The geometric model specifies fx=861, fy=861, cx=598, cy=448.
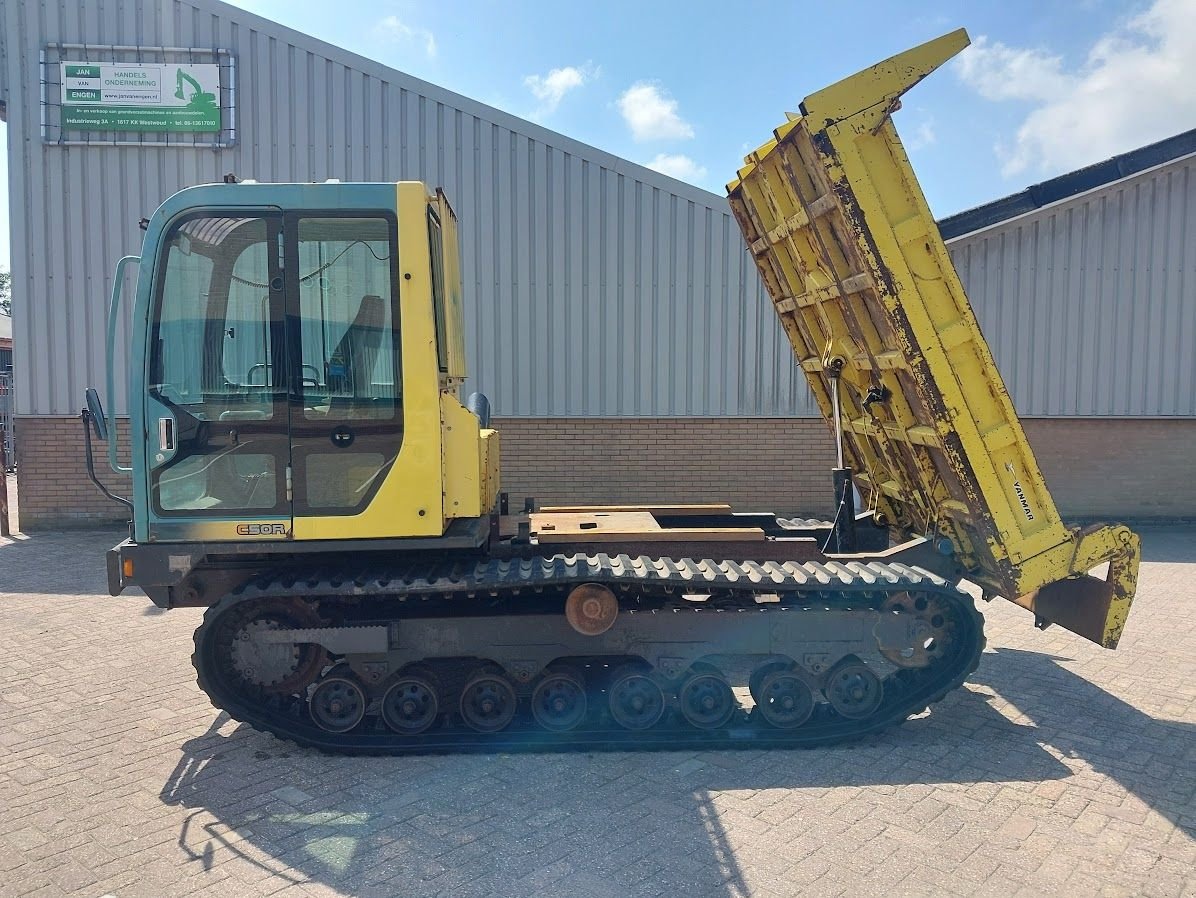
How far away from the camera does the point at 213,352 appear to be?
14.4ft

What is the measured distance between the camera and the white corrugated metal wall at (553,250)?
11.0m

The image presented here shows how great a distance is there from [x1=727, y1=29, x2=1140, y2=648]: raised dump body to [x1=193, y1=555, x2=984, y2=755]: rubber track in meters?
0.51

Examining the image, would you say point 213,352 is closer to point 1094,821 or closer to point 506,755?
point 506,755

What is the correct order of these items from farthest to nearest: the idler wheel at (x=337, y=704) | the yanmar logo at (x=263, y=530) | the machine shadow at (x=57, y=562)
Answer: the machine shadow at (x=57, y=562)
the idler wheel at (x=337, y=704)
the yanmar logo at (x=263, y=530)

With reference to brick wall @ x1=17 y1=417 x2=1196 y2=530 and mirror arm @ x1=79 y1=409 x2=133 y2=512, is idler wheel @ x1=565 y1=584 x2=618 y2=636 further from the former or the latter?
brick wall @ x1=17 y1=417 x2=1196 y2=530

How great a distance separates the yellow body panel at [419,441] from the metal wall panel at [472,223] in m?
6.91

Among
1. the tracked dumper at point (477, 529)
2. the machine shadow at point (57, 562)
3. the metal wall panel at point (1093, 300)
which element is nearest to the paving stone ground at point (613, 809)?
the tracked dumper at point (477, 529)

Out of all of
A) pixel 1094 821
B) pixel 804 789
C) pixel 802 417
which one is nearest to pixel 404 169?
pixel 802 417

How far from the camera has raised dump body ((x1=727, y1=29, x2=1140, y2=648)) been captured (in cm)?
450

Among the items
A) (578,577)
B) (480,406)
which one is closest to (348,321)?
(480,406)

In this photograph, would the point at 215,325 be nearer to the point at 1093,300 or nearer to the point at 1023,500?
the point at 1023,500

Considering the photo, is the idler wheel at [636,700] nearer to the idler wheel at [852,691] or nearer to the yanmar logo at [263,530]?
the idler wheel at [852,691]

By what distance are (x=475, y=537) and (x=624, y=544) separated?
0.91 meters

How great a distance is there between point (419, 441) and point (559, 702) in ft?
5.48
